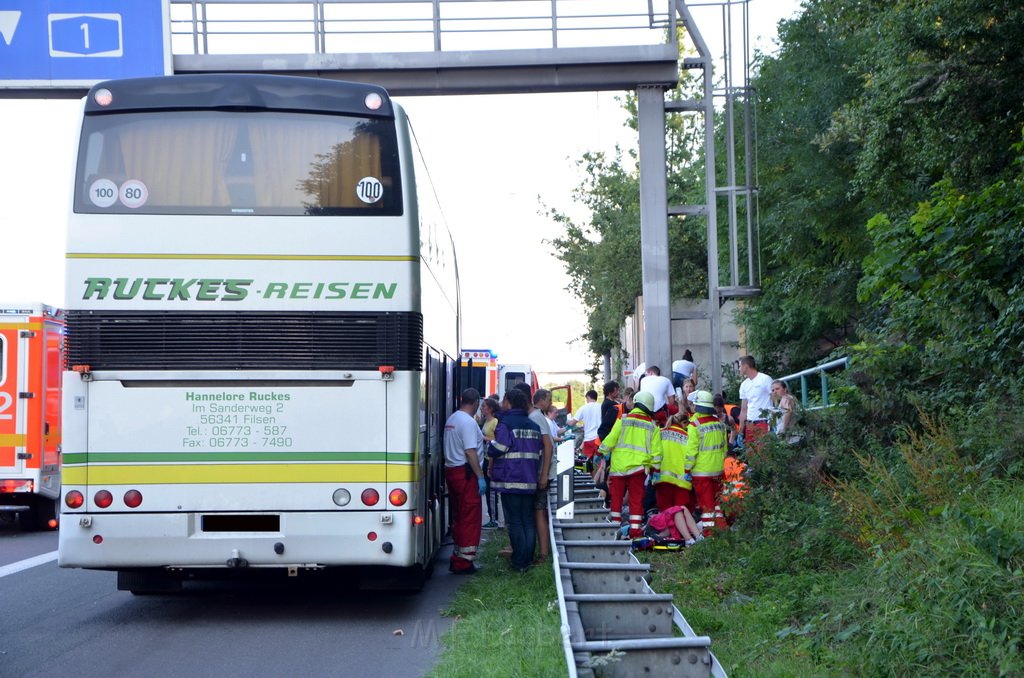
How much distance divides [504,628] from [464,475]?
3983 mm

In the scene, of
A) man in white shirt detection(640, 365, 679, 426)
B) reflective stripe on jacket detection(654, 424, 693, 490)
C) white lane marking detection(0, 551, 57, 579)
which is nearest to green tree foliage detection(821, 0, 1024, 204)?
man in white shirt detection(640, 365, 679, 426)

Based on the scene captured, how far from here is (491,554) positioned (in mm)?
14828

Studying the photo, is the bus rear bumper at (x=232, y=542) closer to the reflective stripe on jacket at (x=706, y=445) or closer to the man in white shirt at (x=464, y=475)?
the man in white shirt at (x=464, y=475)

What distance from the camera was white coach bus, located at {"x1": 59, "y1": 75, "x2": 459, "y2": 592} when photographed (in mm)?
9883

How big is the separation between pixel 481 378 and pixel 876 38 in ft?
40.8

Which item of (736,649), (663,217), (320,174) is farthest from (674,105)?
(736,649)

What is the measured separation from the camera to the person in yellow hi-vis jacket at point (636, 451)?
13891 millimetres

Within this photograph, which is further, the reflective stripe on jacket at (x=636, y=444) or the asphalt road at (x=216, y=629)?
the reflective stripe on jacket at (x=636, y=444)

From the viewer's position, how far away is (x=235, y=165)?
1010 cm

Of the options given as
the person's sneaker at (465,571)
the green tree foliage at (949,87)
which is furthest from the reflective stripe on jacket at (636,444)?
the green tree foliage at (949,87)

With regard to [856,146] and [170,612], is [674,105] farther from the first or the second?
[170,612]

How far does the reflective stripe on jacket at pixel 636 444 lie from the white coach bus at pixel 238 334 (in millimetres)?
4316

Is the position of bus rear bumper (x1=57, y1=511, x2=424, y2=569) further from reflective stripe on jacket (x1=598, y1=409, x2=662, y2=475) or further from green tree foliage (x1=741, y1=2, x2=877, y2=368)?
green tree foliage (x1=741, y1=2, x2=877, y2=368)

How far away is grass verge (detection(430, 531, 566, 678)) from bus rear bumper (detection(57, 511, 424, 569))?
903 millimetres
